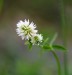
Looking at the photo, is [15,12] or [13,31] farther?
[15,12]

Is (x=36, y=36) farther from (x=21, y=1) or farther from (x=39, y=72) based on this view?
(x=21, y=1)

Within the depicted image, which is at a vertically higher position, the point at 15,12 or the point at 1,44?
the point at 15,12

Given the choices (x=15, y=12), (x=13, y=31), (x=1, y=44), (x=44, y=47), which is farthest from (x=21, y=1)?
(x=44, y=47)

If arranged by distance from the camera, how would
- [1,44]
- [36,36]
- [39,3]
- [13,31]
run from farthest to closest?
1. [39,3]
2. [13,31]
3. [1,44]
4. [36,36]

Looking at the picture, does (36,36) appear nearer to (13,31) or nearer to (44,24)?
(13,31)

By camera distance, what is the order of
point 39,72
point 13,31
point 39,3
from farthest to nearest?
point 39,3, point 13,31, point 39,72

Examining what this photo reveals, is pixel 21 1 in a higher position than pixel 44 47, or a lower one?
higher

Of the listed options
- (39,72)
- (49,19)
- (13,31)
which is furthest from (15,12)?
(39,72)

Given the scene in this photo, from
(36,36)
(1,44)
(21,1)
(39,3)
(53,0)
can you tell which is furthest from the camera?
(21,1)

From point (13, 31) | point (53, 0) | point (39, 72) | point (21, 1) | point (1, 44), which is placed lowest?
point (39, 72)
